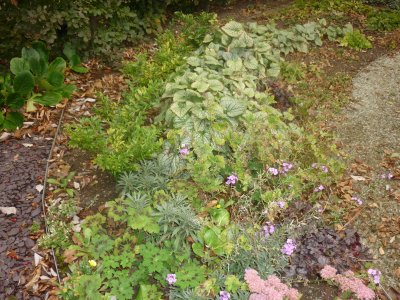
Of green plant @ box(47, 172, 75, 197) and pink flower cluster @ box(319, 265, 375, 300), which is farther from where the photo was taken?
green plant @ box(47, 172, 75, 197)

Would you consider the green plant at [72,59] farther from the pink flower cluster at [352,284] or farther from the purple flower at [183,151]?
the pink flower cluster at [352,284]

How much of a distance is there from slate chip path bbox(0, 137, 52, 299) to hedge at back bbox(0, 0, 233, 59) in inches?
52.2

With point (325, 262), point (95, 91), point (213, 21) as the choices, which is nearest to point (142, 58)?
point (95, 91)

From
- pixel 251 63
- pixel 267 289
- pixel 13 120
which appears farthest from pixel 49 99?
pixel 267 289

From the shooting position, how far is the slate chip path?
3305 millimetres

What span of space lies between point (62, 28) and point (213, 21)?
252cm

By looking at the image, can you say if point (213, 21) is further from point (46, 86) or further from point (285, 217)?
point (285, 217)

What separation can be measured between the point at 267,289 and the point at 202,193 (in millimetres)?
1325

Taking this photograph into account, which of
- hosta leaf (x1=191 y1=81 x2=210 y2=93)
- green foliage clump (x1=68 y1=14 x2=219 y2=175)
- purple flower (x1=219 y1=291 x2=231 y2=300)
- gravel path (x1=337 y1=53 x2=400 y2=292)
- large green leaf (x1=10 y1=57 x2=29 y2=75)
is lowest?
gravel path (x1=337 y1=53 x2=400 y2=292)

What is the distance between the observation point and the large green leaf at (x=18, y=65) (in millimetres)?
4734

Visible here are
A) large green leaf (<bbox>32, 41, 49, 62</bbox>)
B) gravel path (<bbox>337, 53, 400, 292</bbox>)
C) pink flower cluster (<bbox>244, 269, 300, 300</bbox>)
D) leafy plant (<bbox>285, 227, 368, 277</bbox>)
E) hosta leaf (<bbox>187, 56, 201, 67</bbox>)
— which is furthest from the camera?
hosta leaf (<bbox>187, 56, 201, 67</bbox>)

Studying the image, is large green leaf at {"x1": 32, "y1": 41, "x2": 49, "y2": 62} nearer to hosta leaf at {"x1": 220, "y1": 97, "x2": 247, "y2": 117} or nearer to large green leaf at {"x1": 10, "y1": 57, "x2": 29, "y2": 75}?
large green leaf at {"x1": 10, "y1": 57, "x2": 29, "y2": 75}

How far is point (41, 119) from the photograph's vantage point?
485cm

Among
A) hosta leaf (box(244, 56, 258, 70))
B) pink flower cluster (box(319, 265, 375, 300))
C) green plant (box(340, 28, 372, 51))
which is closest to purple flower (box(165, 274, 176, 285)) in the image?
pink flower cluster (box(319, 265, 375, 300))
